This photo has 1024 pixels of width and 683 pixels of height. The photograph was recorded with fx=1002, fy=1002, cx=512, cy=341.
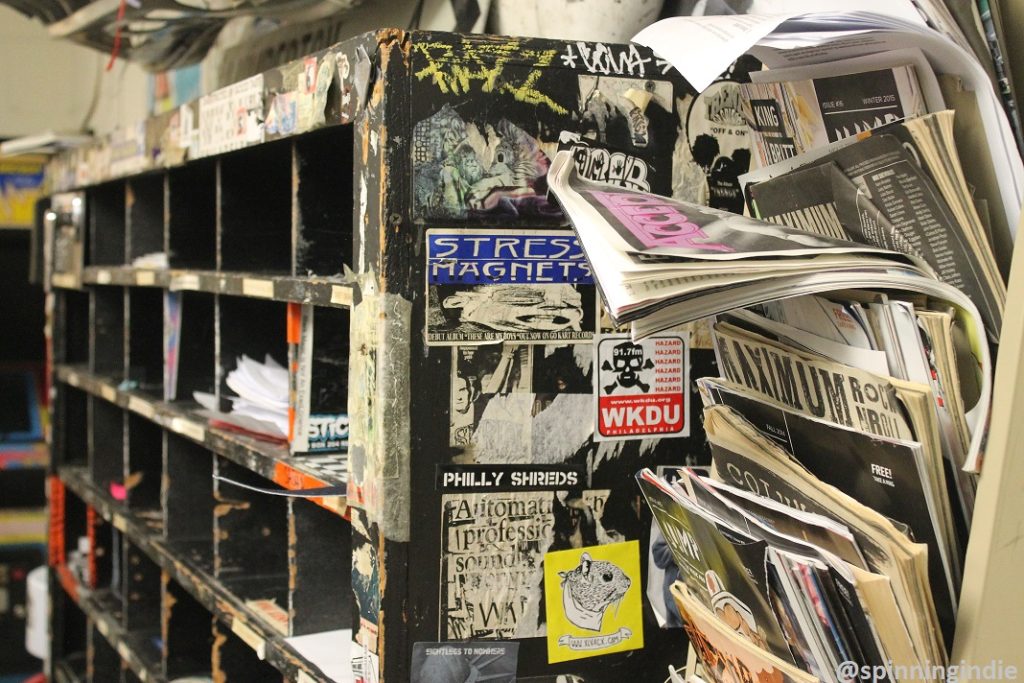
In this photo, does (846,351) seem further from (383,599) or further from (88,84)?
(88,84)

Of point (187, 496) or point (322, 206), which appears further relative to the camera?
point (187, 496)

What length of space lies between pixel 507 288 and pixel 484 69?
24 centimetres

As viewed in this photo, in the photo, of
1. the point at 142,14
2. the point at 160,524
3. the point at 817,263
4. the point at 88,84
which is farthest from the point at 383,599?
the point at 88,84

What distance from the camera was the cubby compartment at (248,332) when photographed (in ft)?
6.16

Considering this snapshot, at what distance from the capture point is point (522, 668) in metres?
1.17

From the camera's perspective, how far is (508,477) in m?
1.15

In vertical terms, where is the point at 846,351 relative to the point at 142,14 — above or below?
below

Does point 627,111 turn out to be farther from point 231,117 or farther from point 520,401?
point 231,117

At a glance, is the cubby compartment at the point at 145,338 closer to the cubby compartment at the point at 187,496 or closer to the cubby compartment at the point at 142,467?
the cubby compartment at the point at 142,467

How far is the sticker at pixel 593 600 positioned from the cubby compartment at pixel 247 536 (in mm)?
748

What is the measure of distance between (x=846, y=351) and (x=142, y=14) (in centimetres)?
198

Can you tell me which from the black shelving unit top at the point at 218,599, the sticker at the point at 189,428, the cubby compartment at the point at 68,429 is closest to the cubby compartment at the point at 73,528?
the cubby compartment at the point at 68,429

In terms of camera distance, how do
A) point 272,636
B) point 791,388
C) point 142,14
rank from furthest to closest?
point 142,14 < point 272,636 < point 791,388

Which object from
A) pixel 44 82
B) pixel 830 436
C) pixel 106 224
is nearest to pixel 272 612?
pixel 830 436
